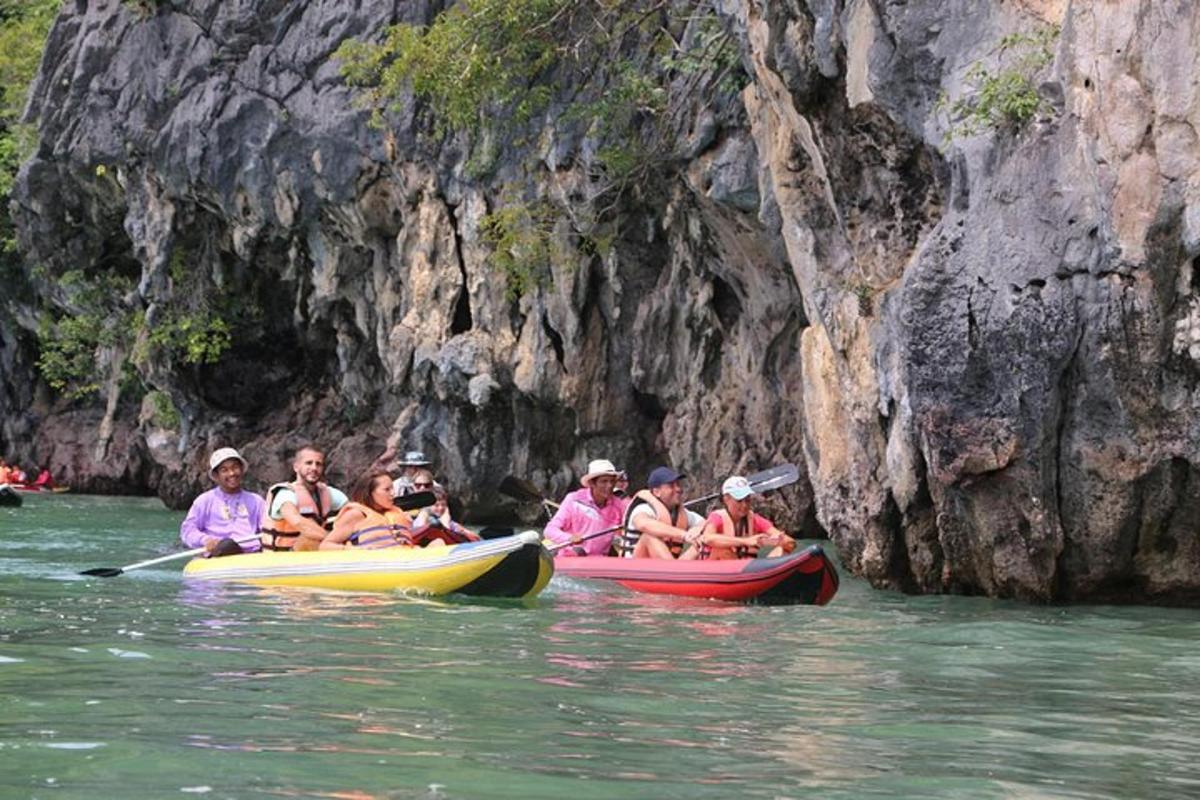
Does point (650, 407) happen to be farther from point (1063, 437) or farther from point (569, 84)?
point (1063, 437)

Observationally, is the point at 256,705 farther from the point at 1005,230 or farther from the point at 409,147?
the point at 409,147

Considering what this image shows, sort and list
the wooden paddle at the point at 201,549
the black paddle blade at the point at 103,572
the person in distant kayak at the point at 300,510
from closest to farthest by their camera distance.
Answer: the black paddle blade at the point at 103,572 → the person in distant kayak at the point at 300,510 → the wooden paddle at the point at 201,549

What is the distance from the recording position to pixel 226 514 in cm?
1244

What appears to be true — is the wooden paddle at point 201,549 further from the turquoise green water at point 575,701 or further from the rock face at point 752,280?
the rock face at point 752,280

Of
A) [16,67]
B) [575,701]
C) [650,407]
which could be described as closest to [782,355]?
[650,407]

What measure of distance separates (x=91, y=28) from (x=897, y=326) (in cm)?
1996

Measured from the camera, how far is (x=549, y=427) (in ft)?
76.9

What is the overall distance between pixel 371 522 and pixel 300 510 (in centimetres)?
76

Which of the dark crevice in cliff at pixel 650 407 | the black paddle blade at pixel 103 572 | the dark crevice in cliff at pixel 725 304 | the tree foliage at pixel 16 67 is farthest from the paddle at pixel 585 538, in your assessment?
the tree foliage at pixel 16 67

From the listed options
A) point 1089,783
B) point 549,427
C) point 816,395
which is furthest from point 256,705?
point 549,427

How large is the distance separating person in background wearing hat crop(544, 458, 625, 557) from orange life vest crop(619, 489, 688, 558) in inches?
16.5

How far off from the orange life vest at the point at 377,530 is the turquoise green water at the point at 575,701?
98cm

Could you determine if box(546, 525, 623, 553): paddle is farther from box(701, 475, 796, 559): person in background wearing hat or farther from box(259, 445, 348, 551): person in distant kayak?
box(259, 445, 348, 551): person in distant kayak

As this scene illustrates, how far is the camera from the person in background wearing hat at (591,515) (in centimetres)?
1345
